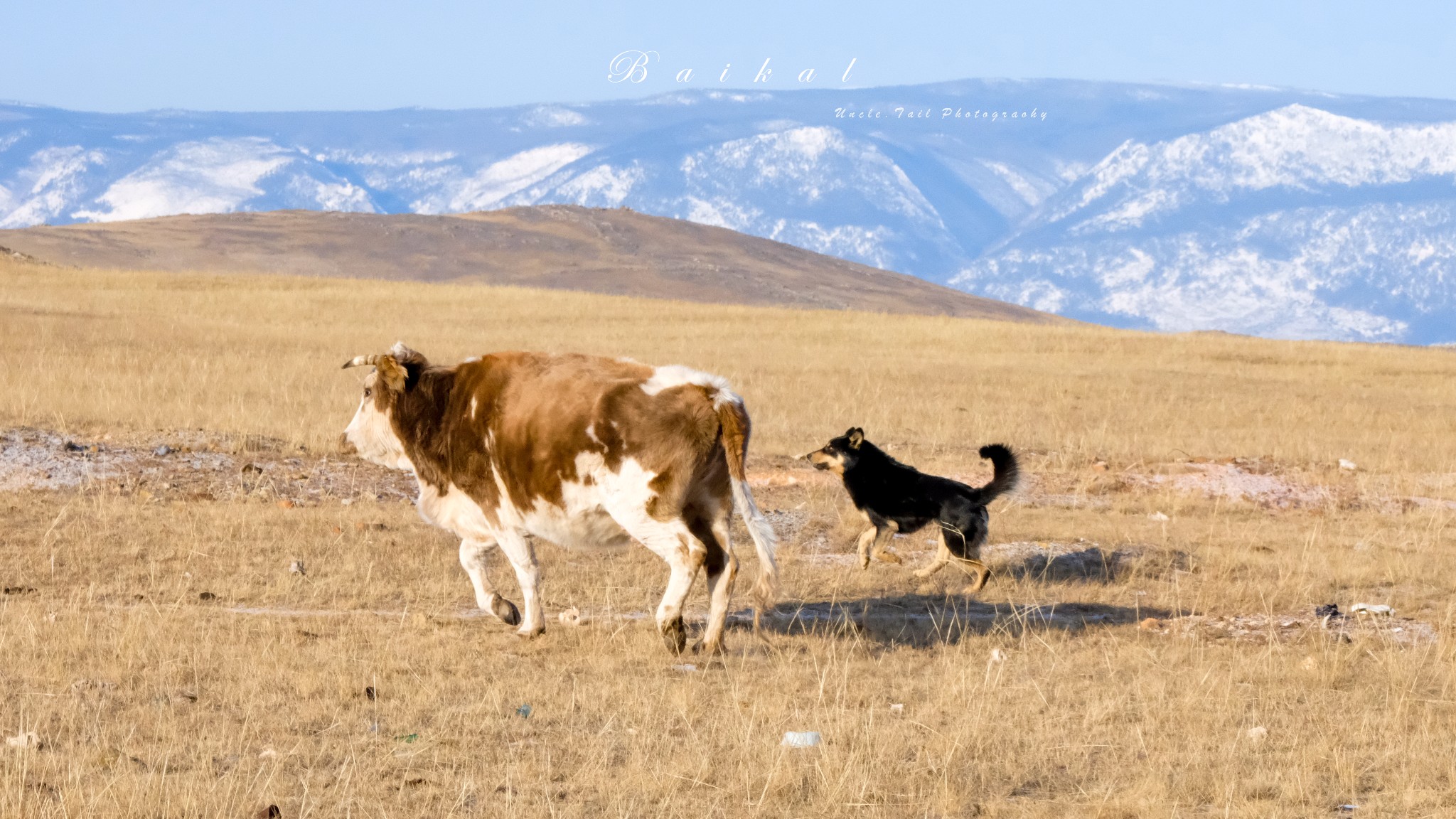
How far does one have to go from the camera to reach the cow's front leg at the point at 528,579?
8.67 m

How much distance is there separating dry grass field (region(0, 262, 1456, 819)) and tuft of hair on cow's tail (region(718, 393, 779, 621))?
35 cm

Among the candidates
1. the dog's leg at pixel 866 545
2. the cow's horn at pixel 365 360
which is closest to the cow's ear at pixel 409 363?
the cow's horn at pixel 365 360

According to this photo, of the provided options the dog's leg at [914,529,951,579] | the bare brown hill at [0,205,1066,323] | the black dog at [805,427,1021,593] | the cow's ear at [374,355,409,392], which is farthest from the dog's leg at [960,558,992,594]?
the bare brown hill at [0,205,1066,323]

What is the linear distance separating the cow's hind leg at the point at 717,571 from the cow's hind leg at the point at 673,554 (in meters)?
0.13

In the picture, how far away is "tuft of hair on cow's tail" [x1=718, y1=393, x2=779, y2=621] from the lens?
8188mm

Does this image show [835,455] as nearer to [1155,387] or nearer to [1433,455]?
[1433,455]

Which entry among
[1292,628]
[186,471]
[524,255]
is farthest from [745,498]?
[524,255]

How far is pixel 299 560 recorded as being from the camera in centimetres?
1073

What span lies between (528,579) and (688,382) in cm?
154

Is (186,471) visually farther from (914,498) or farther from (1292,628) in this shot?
(1292,628)

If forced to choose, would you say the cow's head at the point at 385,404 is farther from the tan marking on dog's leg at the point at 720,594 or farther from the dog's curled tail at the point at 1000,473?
the dog's curled tail at the point at 1000,473

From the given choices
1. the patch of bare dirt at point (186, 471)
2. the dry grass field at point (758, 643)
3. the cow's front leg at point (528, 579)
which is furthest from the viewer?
the patch of bare dirt at point (186, 471)

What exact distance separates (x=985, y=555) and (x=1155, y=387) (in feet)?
56.4

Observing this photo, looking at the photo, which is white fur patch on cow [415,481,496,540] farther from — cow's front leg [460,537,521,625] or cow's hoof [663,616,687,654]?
cow's hoof [663,616,687,654]
